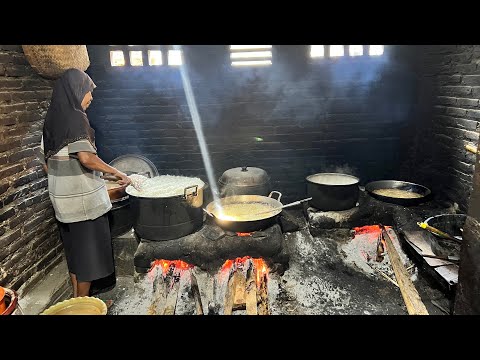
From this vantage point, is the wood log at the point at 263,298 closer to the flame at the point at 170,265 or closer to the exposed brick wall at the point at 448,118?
the flame at the point at 170,265

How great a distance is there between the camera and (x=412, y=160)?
22.6 ft

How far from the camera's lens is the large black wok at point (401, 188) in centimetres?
570

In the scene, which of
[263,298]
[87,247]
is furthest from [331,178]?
[87,247]

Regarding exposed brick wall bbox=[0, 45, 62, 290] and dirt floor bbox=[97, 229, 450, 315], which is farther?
dirt floor bbox=[97, 229, 450, 315]

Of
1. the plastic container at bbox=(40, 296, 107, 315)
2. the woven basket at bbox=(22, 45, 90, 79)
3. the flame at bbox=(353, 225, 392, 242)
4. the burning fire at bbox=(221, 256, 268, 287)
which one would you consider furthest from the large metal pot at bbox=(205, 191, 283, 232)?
the woven basket at bbox=(22, 45, 90, 79)

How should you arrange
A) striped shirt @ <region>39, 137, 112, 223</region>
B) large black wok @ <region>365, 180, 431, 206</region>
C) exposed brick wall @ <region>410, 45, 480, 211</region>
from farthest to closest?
large black wok @ <region>365, 180, 431, 206</region>
exposed brick wall @ <region>410, 45, 480, 211</region>
striped shirt @ <region>39, 137, 112, 223</region>

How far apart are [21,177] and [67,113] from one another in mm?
1260

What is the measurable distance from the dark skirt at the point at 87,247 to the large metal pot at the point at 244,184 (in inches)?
85.5

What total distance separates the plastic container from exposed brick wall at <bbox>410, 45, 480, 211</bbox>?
5.44 meters

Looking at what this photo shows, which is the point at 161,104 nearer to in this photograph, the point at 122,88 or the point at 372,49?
the point at 122,88

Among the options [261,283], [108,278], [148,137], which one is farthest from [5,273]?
A: [148,137]

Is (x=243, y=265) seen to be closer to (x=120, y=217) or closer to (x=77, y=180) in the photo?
(x=120, y=217)

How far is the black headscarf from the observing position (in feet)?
12.5

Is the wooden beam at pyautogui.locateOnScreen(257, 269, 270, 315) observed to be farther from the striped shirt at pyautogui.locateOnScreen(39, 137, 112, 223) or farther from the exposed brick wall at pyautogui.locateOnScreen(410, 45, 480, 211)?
the exposed brick wall at pyautogui.locateOnScreen(410, 45, 480, 211)
